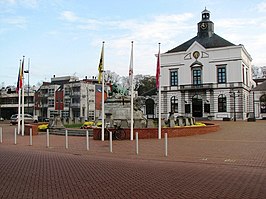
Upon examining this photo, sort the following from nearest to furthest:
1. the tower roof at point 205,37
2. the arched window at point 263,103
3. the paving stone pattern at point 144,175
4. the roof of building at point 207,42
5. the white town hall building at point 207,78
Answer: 1. the paving stone pattern at point 144,175
2. the white town hall building at point 207,78
3. the arched window at point 263,103
4. the roof of building at point 207,42
5. the tower roof at point 205,37

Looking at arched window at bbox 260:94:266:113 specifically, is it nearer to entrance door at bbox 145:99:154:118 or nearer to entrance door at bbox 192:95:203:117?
entrance door at bbox 192:95:203:117

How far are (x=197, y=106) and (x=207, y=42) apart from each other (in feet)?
48.0

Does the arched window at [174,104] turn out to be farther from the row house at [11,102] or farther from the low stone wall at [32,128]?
the row house at [11,102]

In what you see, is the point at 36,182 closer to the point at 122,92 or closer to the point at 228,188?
the point at 228,188

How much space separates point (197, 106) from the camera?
6962 centimetres

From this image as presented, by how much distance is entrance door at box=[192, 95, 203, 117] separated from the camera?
68912 millimetres

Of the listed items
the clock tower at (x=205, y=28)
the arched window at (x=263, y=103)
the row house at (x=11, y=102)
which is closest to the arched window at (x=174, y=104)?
the clock tower at (x=205, y=28)

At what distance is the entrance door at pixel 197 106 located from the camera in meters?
68.9

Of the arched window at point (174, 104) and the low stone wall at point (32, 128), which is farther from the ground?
the arched window at point (174, 104)

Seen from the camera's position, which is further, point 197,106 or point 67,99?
point 67,99

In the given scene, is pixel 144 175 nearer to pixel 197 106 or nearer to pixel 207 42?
pixel 197 106

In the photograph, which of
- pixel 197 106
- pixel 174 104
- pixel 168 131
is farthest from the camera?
pixel 174 104

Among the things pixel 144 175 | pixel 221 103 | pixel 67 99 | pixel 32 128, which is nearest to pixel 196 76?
pixel 221 103

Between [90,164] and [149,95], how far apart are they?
209ft
